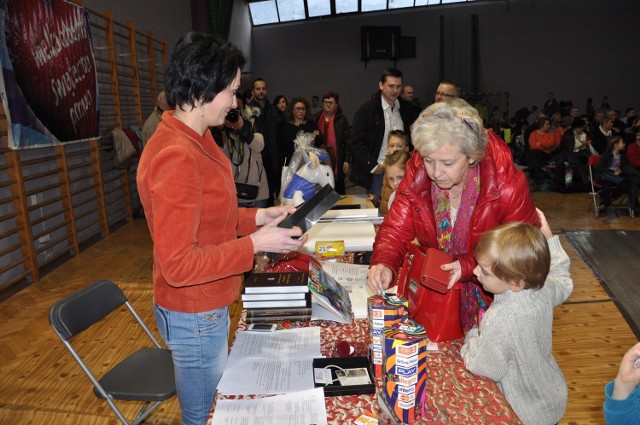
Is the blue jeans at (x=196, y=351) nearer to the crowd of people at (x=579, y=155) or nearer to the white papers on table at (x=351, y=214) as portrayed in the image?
the white papers on table at (x=351, y=214)

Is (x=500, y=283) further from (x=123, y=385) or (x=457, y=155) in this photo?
(x=123, y=385)

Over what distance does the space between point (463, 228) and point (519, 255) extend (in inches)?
13.8

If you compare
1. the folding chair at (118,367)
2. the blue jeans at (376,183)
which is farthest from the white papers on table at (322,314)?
the blue jeans at (376,183)

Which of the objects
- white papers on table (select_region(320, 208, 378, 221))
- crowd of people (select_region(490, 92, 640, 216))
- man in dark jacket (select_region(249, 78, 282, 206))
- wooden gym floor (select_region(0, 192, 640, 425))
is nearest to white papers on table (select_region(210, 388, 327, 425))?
wooden gym floor (select_region(0, 192, 640, 425))

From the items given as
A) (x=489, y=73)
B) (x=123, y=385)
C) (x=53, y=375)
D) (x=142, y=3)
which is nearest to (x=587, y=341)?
(x=123, y=385)

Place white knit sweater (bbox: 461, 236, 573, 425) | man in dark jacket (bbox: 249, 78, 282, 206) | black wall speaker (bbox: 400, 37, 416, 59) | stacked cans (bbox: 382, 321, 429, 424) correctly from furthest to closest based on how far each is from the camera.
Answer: black wall speaker (bbox: 400, 37, 416, 59) → man in dark jacket (bbox: 249, 78, 282, 206) → white knit sweater (bbox: 461, 236, 573, 425) → stacked cans (bbox: 382, 321, 429, 424)

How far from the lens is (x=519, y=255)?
1.29m

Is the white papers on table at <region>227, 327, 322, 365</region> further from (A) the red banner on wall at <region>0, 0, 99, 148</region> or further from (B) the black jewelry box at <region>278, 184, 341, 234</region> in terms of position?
(A) the red banner on wall at <region>0, 0, 99, 148</region>

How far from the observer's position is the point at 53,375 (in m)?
2.79

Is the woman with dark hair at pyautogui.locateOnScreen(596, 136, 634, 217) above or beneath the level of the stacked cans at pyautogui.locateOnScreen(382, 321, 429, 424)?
beneath

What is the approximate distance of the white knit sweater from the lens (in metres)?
1.27

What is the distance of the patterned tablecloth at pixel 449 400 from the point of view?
1.10 metres

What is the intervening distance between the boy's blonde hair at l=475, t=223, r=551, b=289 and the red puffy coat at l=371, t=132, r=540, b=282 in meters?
0.14

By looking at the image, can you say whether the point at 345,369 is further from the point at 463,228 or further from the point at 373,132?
the point at 373,132
